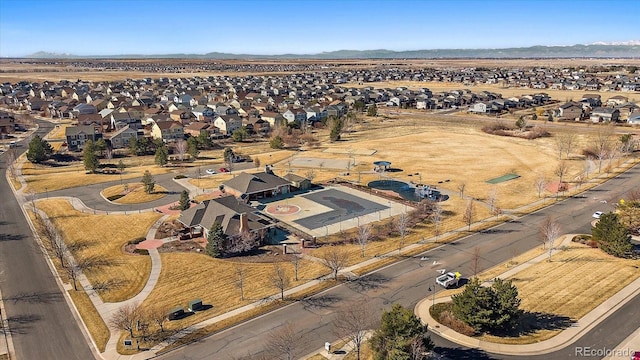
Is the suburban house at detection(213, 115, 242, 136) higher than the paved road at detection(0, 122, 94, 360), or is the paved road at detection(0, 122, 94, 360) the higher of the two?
the suburban house at detection(213, 115, 242, 136)

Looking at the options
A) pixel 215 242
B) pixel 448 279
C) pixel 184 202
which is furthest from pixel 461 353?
pixel 184 202

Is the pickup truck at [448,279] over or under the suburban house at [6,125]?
under

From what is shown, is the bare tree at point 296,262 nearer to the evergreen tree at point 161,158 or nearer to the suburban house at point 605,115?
the evergreen tree at point 161,158

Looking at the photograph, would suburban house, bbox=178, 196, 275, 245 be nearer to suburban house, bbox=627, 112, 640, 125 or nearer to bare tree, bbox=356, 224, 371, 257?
bare tree, bbox=356, 224, 371, 257

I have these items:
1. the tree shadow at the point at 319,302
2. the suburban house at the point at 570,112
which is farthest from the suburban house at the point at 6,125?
the suburban house at the point at 570,112

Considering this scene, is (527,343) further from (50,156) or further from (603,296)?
(50,156)

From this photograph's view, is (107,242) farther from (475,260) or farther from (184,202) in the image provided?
(475,260)

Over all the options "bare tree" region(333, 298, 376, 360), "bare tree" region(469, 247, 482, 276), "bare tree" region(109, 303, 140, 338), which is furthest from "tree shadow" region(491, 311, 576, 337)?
"bare tree" region(109, 303, 140, 338)
